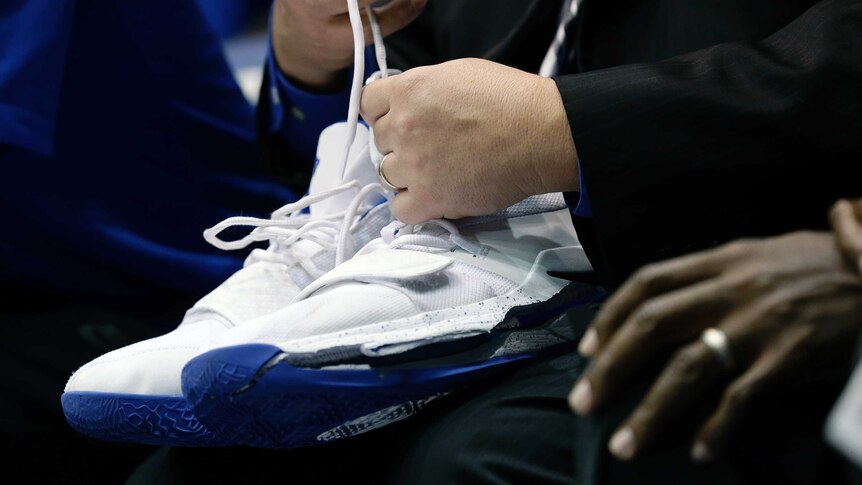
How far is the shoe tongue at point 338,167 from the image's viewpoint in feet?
1.90

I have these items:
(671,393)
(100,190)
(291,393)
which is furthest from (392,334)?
(100,190)

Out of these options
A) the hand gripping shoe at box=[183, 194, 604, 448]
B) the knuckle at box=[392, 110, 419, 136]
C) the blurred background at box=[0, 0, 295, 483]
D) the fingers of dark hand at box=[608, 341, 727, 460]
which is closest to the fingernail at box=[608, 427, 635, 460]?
the fingers of dark hand at box=[608, 341, 727, 460]

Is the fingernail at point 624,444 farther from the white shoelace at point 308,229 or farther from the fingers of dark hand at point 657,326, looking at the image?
the white shoelace at point 308,229

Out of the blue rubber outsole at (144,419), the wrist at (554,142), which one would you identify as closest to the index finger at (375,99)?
the wrist at (554,142)

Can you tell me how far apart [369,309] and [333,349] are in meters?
0.05

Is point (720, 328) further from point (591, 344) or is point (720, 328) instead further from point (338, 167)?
point (338, 167)

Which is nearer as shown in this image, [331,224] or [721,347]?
[721,347]

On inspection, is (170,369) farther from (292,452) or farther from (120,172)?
(120,172)

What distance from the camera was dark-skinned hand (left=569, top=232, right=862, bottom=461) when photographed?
0.93ft

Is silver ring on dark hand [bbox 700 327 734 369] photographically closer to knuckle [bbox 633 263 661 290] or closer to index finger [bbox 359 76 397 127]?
knuckle [bbox 633 263 661 290]

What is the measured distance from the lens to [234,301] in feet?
1.77

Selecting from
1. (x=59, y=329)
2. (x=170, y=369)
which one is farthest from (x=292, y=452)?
(x=59, y=329)

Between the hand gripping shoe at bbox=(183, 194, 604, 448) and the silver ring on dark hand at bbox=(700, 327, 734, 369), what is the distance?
0.16 m

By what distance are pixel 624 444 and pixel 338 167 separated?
342 millimetres
